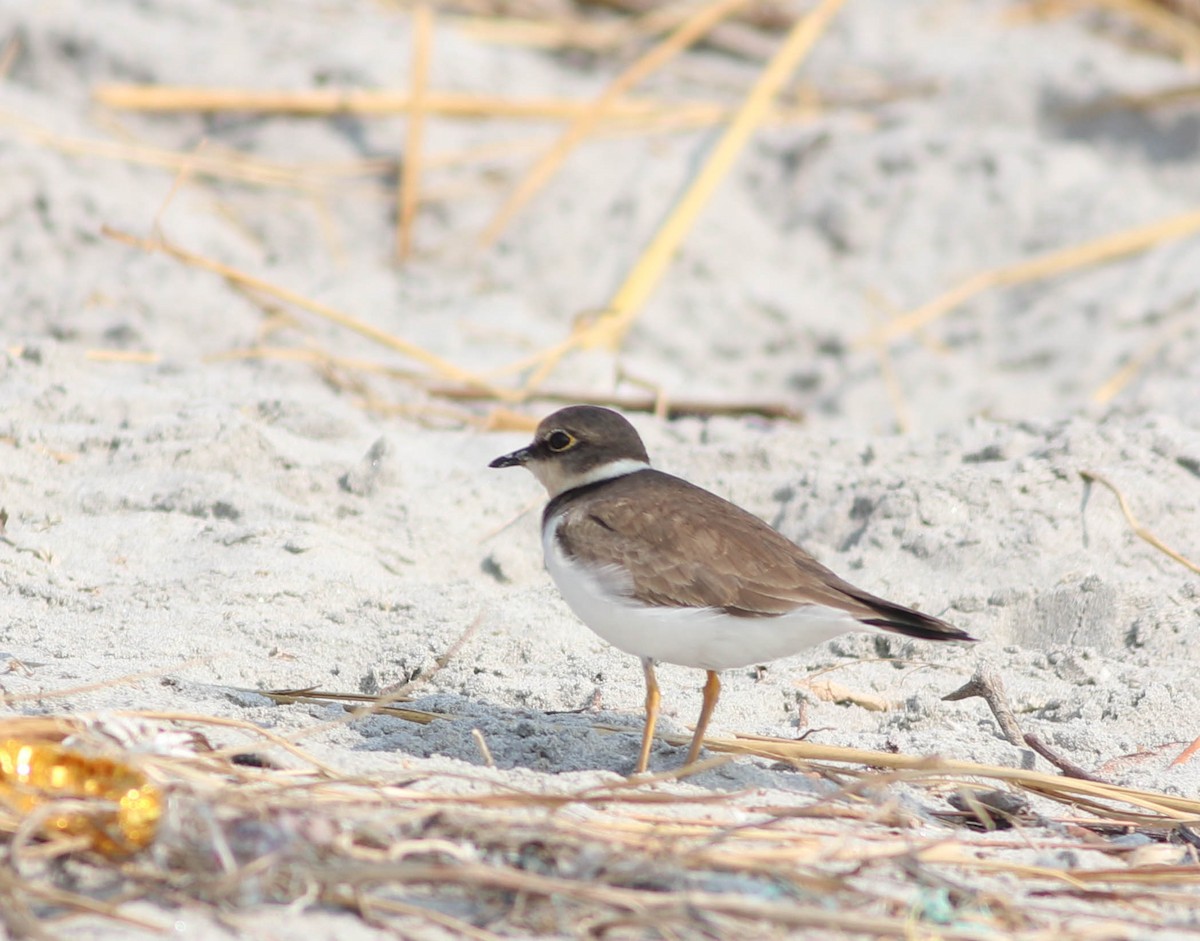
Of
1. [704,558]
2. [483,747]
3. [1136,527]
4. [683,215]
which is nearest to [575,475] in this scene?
[704,558]

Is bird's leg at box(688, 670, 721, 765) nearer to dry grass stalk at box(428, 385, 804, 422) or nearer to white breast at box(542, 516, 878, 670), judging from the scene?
white breast at box(542, 516, 878, 670)

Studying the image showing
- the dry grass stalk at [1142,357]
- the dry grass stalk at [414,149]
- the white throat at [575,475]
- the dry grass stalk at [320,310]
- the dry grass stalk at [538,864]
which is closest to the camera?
the dry grass stalk at [538,864]

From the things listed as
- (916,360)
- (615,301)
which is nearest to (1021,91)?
(916,360)

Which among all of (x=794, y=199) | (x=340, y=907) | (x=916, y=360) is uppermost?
(x=794, y=199)

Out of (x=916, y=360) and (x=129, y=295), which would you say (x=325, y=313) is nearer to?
(x=129, y=295)

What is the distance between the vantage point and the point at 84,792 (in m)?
2.66

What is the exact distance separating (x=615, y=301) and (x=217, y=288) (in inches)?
70.5

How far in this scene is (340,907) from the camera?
7.99ft

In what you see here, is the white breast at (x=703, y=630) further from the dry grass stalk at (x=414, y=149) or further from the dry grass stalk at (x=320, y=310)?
the dry grass stalk at (x=414, y=149)

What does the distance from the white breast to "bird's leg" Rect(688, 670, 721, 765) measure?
0.04m

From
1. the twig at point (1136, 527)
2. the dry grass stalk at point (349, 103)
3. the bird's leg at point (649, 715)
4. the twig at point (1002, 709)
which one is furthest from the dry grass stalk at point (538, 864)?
the dry grass stalk at point (349, 103)

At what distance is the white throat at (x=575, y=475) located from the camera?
167 inches

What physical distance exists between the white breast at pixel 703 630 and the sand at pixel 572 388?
0.86 ft

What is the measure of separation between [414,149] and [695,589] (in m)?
4.64
